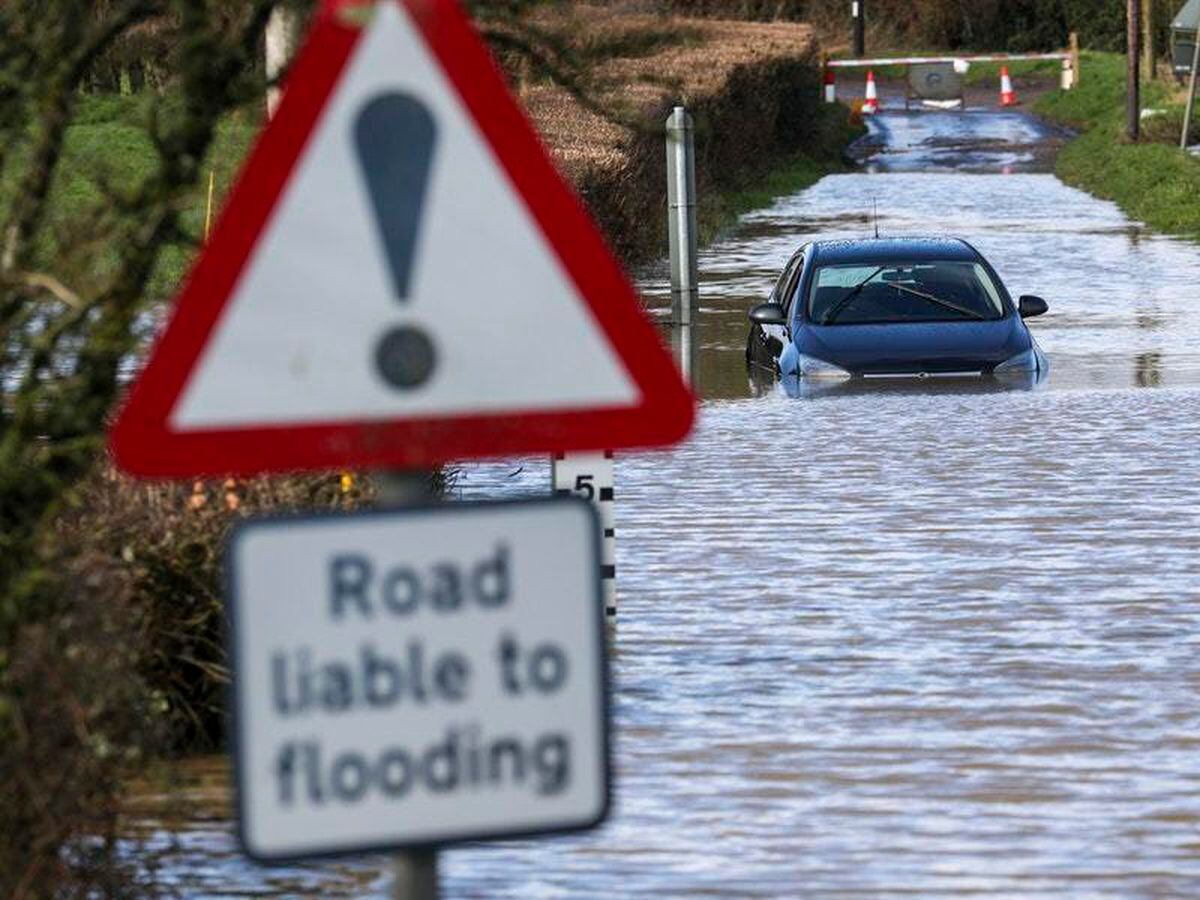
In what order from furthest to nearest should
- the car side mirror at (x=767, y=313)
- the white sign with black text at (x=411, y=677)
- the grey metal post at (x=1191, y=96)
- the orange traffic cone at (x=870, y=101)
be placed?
the orange traffic cone at (x=870, y=101) → the grey metal post at (x=1191, y=96) → the car side mirror at (x=767, y=313) → the white sign with black text at (x=411, y=677)

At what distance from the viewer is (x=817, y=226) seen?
3647 cm

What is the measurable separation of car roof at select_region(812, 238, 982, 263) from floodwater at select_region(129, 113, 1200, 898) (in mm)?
1025

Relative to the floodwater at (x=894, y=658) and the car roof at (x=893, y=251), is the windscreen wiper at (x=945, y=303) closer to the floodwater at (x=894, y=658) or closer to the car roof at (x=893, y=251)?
the car roof at (x=893, y=251)

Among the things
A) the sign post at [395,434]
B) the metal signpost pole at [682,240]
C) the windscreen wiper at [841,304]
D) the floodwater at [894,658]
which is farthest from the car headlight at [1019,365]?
the sign post at [395,434]

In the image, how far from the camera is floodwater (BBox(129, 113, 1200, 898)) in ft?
24.9

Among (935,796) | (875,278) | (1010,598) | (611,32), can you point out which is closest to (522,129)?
(611,32)

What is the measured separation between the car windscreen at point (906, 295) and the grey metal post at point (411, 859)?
1570 centimetres

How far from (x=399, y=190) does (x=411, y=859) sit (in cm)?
87

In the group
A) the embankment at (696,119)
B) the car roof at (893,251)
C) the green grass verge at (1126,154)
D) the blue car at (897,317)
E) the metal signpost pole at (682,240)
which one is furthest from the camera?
the green grass verge at (1126,154)

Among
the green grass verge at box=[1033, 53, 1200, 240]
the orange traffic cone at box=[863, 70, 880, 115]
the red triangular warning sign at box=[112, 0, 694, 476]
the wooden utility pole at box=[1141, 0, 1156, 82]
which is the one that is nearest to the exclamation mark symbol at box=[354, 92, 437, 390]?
the red triangular warning sign at box=[112, 0, 694, 476]

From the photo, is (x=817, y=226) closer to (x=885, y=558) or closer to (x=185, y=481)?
(x=885, y=558)

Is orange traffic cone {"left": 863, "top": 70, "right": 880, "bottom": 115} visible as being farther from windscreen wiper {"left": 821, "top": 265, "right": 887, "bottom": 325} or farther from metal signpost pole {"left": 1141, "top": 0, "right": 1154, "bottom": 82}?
windscreen wiper {"left": 821, "top": 265, "right": 887, "bottom": 325}

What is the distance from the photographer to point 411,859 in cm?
393

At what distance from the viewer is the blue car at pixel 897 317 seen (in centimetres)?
1916
